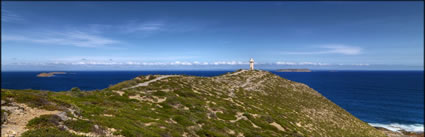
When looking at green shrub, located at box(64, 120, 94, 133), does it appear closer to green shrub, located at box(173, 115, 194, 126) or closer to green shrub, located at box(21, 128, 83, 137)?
green shrub, located at box(21, 128, 83, 137)

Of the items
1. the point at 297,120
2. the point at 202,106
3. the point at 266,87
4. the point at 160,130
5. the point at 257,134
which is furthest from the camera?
the point at 266,87

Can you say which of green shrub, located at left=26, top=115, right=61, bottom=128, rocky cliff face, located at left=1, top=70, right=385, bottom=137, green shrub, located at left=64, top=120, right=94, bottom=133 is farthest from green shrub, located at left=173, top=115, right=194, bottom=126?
green shrub, located at left=26, top=115, right=61, bottom=128

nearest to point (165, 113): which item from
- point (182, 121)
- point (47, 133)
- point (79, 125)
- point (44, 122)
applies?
point (182, 121)

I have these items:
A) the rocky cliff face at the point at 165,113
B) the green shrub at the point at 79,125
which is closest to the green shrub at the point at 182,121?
the rocky cliff face at the point at 165,113

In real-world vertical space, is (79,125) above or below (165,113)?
above

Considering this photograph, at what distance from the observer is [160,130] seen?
1811cm

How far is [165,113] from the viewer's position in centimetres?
2561

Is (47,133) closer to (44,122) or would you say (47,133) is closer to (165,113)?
(44,122)

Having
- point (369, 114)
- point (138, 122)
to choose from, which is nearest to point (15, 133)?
point (138, 122)

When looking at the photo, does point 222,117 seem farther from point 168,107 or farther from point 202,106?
point 168,107

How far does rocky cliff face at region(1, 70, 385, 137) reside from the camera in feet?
46.5

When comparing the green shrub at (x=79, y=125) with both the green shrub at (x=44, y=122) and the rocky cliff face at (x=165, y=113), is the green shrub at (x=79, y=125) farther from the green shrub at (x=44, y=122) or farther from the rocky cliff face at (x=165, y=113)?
the green shrub at (x=44, y=122)

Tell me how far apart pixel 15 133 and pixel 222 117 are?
2298 centimetres

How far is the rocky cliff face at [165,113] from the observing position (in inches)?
558
